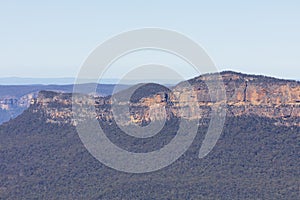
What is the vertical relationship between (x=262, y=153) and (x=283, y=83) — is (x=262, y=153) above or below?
below

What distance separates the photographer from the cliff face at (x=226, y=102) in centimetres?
11631

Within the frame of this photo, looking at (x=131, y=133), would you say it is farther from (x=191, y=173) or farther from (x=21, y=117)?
(x=21, y=117)

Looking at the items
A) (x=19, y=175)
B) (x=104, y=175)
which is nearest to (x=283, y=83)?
(x=104, y=175)

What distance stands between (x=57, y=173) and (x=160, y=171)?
49.0ft

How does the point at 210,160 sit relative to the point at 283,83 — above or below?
below

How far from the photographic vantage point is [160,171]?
112 m

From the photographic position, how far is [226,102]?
120m

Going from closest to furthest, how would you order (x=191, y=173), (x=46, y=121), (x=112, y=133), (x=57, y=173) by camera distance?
(x=191, y=173)
(x=57, y=173)
(x=112, y=133)
(x=46, y=121)

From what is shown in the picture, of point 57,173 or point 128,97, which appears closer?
point 57,173

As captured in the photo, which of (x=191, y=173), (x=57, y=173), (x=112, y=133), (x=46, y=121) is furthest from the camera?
(x=46, y=121)

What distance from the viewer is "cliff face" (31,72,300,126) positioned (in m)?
116

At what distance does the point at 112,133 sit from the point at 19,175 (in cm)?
1448

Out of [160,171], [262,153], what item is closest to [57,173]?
[160,171]

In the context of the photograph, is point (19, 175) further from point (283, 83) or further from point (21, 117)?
point (283, 83)
